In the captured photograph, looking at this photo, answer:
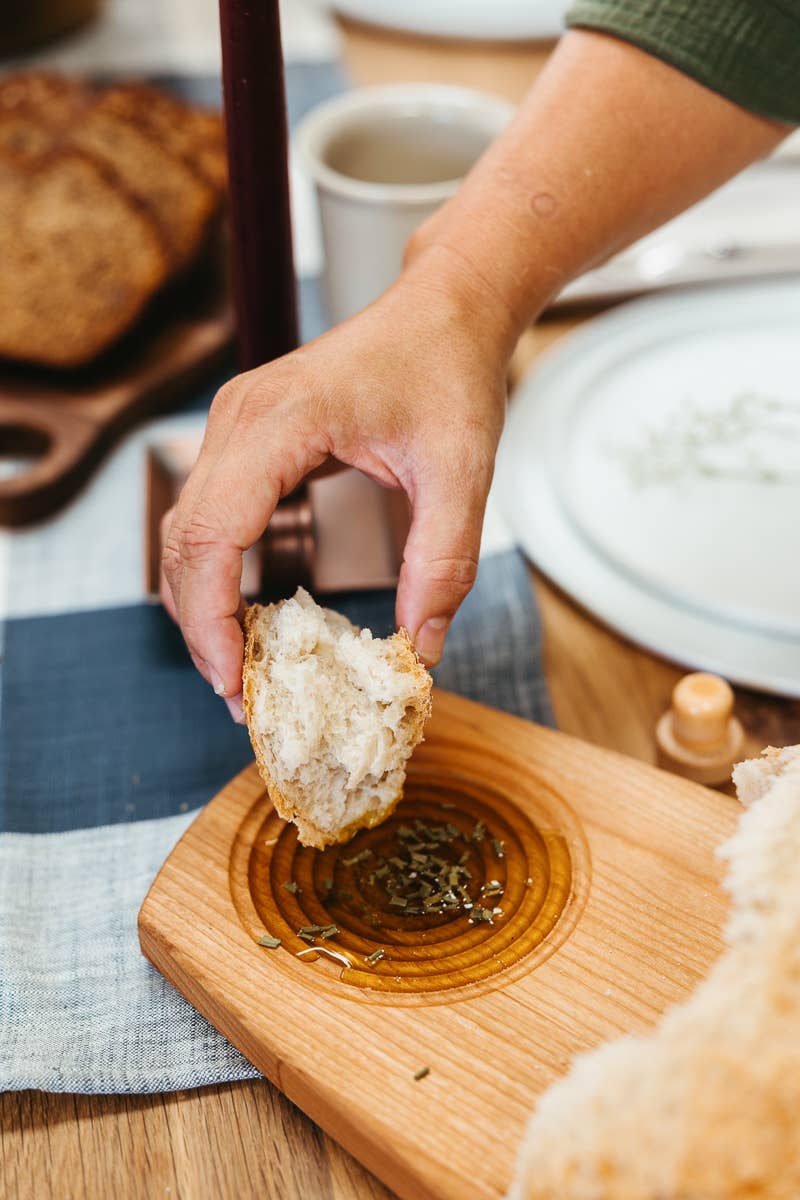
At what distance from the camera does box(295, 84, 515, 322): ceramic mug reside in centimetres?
136

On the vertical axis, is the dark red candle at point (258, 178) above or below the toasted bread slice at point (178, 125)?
above

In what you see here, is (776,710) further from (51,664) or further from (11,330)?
(11,330)

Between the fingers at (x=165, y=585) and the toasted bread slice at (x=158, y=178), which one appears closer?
the fingers at (x=165, y=585)

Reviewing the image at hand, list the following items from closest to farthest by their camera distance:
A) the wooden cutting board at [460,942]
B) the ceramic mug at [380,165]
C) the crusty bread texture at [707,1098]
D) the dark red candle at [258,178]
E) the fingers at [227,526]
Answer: the crusty bread texture at [707,1098], the wooden cutting board at [460,942], the fingers at [227,526], the dark red candle at [258,178], the ceramic mug at [380,165]

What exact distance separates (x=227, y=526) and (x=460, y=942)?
0.34m

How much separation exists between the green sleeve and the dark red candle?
340mm

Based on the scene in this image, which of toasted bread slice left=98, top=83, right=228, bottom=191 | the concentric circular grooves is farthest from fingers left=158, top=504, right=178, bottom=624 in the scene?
toasted bread slice left=98, top=83, right=228, bottom=191

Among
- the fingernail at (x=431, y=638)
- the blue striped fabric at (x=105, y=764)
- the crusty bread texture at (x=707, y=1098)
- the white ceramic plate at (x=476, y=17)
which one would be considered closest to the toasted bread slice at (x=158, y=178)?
the blue striped fabric at (x=105, y=764)

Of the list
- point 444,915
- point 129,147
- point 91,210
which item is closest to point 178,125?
point 129,147

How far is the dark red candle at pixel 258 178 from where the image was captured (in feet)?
Answer: 3.14

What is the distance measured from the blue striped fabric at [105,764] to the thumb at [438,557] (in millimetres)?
296

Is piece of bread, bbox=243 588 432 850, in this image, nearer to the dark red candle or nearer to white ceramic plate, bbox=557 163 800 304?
the dark red candle

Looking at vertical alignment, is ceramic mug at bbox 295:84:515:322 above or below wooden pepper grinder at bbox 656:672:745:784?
above

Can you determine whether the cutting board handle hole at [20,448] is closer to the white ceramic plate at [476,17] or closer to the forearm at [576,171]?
the forearm at [576,171]
